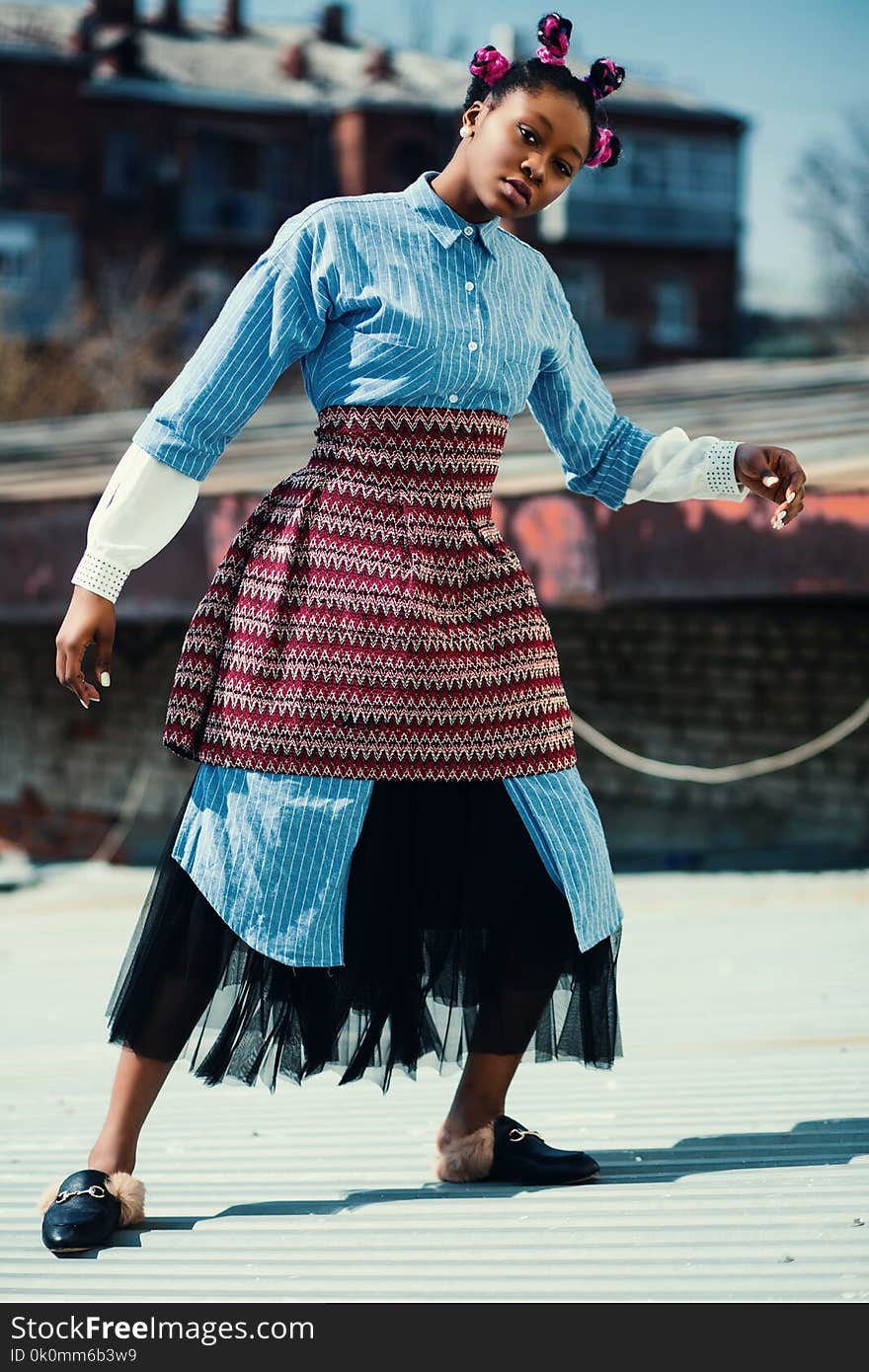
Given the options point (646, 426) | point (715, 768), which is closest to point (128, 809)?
point (715, 768)

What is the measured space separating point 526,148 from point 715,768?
7.76m

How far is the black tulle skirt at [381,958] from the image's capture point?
8.18 ft

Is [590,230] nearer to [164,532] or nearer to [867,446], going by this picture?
[867,446]

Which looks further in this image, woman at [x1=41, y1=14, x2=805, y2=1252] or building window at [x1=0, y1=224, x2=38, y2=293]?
building window at [x1=0, y1=224, x2=38, y2=293]

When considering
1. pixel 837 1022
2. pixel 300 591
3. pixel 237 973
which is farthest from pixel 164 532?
pixel 837 1022

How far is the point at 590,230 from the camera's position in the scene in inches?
1571

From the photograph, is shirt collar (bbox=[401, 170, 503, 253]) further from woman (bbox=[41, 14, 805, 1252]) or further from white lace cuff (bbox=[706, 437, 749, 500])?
white lace cuff (bbox=[706, 437, 749, 500])

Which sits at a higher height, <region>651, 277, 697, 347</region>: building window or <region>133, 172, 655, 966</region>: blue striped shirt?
<region>651, 277, 697, 347</region>: building window

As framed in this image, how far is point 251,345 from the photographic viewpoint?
2.49m

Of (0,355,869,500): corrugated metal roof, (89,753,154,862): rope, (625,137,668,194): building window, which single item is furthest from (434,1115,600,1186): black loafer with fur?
(625,137,668,194): building window

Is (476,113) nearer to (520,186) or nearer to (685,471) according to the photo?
(520,186)

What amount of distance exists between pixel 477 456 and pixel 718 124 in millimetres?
41591

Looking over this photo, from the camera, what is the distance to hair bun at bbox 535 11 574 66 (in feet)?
8.39

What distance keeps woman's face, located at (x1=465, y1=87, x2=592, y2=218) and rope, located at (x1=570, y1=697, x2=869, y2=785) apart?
640 cm
